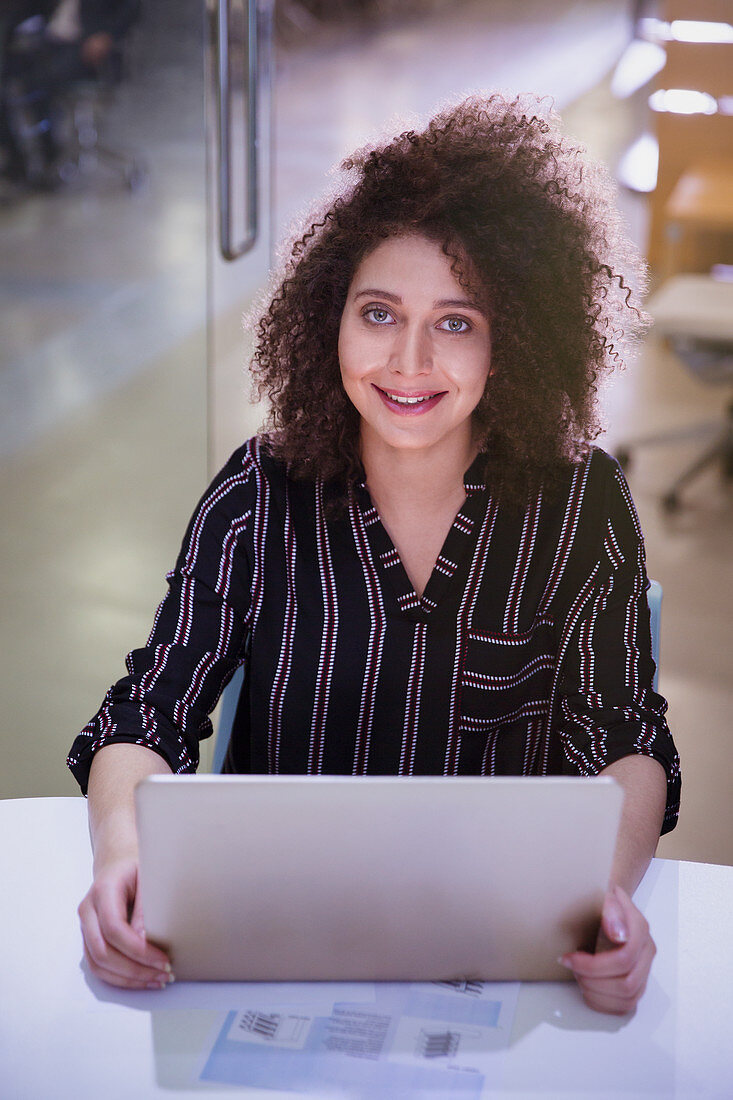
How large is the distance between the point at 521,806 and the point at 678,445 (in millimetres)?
3871

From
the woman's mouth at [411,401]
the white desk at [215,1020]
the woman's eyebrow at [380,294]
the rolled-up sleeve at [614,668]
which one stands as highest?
the woman's eyebrow at [380,294]

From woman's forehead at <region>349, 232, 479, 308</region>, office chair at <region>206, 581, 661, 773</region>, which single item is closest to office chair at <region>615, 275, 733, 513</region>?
office chair at <region>206, 581, 661, 773</region>

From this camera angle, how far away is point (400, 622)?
54.6 inches

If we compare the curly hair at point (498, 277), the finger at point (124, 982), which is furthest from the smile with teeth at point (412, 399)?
the finger at point (124, 982)

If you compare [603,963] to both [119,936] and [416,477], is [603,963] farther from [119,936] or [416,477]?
[416,477]

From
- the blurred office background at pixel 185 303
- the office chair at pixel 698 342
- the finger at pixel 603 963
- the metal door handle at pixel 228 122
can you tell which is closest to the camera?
the finger at pixel 603 963

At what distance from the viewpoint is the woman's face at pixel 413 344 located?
4.25ft

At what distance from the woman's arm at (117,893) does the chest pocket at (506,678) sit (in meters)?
0.39

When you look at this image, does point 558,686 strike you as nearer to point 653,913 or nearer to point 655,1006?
point 653,913

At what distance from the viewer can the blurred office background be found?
2.88m

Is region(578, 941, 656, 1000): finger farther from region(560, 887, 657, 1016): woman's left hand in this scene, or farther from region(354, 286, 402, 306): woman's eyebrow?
region(354, 286, 402, 306): woman's eyebrow

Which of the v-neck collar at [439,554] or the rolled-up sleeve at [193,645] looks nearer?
the rolled-up sleeve at [193,645]

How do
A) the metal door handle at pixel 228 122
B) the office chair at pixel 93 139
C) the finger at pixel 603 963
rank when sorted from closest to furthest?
the finger at pixel 603 963, the metal door handle at pixel 228 122, the office chair at pixel 93 139

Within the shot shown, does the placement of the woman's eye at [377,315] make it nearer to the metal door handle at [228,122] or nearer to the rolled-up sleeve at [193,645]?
the rolled-up sleeve at [193,645]
